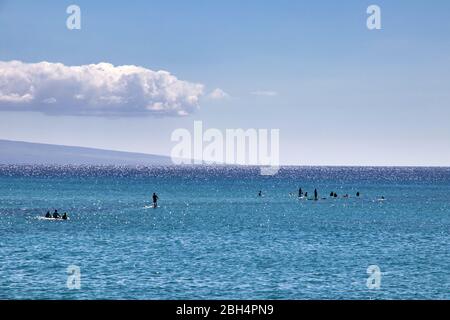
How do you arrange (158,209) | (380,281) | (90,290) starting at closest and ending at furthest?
(90,290) → (380,281) → (158,209)

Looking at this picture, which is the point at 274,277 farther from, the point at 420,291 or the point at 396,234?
the point at 396,234

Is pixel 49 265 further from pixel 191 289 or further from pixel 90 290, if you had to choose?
pixel 191 289

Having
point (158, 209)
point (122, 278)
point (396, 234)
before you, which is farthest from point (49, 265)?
point (158, 209)

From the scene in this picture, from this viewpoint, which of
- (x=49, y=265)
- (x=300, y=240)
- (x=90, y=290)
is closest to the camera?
(x=90, y=290)

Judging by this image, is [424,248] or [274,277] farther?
[424,248]

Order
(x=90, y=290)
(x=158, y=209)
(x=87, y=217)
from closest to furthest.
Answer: (x=90, y=290) < (x=87, y=217) < (x=158, y=209)

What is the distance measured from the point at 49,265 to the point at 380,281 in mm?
23083

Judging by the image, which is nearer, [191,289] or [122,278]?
[191,289]

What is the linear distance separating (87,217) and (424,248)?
45912 millimetres

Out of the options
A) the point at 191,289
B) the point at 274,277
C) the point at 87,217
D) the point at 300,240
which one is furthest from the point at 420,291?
the point at 87,217
